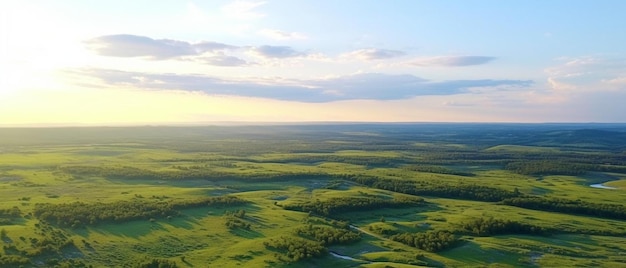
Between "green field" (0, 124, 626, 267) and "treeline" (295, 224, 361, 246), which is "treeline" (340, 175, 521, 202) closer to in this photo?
"green field" (0, 124, 626, 267)

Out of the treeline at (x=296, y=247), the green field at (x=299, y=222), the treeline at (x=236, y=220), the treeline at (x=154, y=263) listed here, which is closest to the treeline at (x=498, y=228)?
the green field at (x=299, y=222)

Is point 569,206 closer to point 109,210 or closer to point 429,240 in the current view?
point 429,240

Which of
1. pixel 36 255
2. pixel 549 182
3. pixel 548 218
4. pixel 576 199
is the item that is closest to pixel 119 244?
pixel 36 255

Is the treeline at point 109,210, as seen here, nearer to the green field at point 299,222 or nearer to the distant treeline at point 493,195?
the green field at point 299,222

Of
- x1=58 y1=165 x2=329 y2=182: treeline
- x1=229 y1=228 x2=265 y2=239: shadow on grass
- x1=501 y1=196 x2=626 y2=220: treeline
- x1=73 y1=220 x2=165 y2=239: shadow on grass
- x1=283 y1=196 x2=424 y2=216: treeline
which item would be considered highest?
x1=58 y1=165 x2=329 y2=182: treeline

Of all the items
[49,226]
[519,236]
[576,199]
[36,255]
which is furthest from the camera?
[576,199]

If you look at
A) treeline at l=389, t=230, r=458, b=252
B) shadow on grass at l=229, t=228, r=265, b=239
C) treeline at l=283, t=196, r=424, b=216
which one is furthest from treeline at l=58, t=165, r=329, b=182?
treeline at l=389, t=230, r=458, b=252

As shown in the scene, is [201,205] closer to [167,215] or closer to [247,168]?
[167,215]

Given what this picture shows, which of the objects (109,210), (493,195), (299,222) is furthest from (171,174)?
(493,195)
